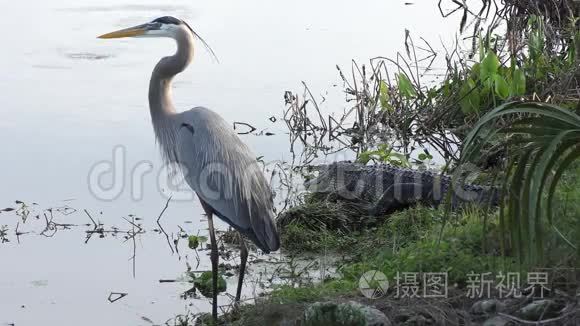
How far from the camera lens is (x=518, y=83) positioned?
7.49 m

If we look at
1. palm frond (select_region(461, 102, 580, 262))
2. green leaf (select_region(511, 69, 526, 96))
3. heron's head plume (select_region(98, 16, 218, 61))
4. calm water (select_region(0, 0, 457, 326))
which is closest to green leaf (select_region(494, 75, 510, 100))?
green leaf (select_region(511, 69, 526, 96))

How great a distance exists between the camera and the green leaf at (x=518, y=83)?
7469mm

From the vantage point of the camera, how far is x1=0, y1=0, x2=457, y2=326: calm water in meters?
5.75

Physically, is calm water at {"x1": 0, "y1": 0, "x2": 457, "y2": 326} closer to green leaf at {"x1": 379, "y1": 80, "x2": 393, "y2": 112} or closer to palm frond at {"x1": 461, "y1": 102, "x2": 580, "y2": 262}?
green leaf at {"x1": 379, "y1": 80, "x2": 393, "y2": 112}

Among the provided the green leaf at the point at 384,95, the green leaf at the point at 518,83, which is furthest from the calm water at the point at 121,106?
the green leaf at the point at 518,83

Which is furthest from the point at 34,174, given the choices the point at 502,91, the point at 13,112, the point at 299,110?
the point at 502,91

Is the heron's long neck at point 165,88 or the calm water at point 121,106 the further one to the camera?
the heron's long neck at point 165,88

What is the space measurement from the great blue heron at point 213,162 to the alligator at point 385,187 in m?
1.07

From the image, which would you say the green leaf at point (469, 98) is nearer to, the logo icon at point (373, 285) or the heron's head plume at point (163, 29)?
Result: the heron's head plume at point (163, 29)

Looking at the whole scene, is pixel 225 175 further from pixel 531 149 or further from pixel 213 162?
pixel 531 149

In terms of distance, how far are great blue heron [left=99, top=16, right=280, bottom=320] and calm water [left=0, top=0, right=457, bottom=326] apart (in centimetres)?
43

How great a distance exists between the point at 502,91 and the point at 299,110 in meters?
1.92

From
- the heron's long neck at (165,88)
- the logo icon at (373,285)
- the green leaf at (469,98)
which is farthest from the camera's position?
the green leaf at (469,98)

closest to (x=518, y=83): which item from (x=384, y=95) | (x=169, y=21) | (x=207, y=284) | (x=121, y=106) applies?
(x=384, y=95)
